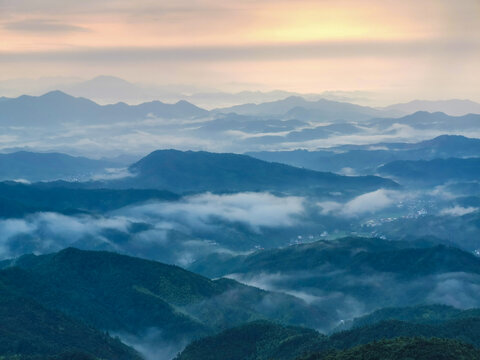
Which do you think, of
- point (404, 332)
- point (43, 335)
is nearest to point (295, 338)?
point (404, 332)

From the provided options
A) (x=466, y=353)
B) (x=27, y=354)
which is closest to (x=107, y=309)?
(x=27, y=354)

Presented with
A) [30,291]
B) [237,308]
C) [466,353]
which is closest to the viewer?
[466,353]

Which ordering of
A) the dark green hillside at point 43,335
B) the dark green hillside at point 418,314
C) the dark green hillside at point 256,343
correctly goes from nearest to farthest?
the dark green hillside at point 256,343 < the dark green hillside at point 43,335 < the dark green hillside at point 418,314

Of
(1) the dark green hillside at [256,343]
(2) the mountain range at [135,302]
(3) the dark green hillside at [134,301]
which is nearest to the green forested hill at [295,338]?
(1) the dark green hillside at [256,343]

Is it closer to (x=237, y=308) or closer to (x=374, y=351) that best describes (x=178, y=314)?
(x=237, y=308)

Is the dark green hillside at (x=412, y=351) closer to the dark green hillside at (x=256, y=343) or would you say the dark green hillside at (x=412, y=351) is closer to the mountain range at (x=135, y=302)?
the dark green hillside at (x=256, y=343)

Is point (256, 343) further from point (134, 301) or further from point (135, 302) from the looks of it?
point (134, 301)

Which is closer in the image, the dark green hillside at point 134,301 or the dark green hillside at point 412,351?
the dark green hillside at point 412,351

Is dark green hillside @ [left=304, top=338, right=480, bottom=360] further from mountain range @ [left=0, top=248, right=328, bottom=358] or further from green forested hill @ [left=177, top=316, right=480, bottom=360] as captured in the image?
mountain range @ [left=0, top=248, right=328, bottom=358]
